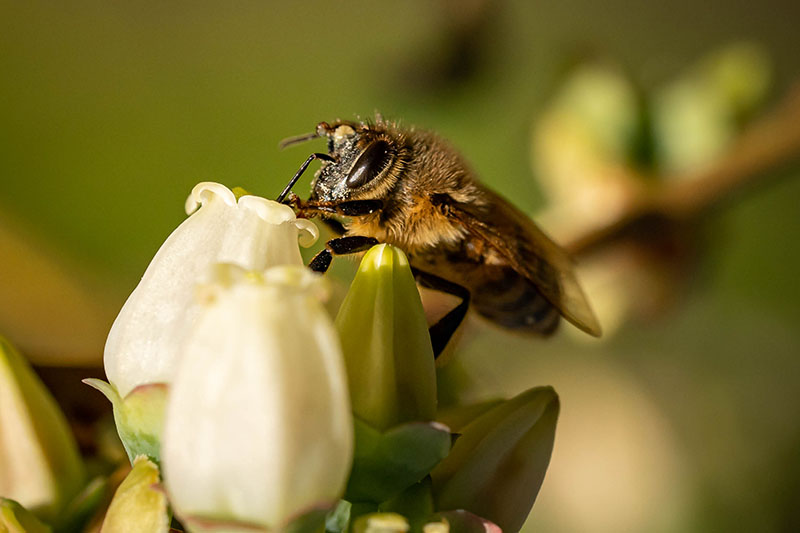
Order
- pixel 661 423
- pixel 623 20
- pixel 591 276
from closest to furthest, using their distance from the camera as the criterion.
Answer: pixel 591 276
pixel 661 423
pixel 623 20

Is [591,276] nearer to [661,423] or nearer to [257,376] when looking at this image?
[661,423]

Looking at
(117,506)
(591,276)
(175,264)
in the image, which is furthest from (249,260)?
(591,276)

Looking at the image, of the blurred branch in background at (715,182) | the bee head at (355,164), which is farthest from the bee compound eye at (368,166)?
the blurred branch in background at (715,182)

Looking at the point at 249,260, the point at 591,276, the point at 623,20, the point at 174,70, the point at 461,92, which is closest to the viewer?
the point at 249,260

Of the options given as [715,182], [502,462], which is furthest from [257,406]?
[715,182]

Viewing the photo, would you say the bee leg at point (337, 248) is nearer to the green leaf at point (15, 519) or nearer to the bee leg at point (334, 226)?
the bee leg at point (334, 226)

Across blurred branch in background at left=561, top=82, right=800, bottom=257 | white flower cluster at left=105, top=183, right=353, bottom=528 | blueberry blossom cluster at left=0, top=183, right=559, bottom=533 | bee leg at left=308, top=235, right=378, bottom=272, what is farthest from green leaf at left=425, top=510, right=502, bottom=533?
blurred branch in background at left=561, top=82, right=800, bottom=257

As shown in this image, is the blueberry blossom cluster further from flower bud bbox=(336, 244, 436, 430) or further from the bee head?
the bee head
